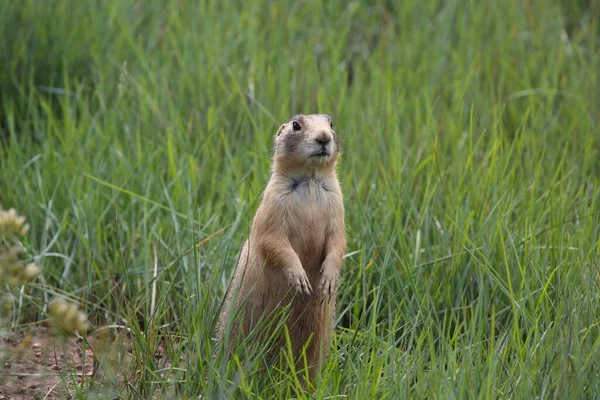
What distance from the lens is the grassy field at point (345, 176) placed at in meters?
3.32

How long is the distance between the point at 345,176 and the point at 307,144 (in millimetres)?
1298

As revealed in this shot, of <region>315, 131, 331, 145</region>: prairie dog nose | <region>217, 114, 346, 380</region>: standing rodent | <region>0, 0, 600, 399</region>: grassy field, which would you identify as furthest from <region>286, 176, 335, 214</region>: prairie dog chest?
<region>0, 0, 600, 399</region>: grassy field

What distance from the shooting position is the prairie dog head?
139 inches

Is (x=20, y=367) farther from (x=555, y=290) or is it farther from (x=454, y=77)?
(x=454, y=77)

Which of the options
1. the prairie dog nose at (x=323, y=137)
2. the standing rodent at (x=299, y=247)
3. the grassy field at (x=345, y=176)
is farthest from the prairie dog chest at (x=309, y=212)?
the grassy field at (x=345, y=176)

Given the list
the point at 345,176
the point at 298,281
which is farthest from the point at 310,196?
the point at 345,176

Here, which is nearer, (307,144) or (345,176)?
(307,144)

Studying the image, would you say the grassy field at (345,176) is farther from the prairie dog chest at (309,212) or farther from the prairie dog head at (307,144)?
the prairie dog head at (307,144)

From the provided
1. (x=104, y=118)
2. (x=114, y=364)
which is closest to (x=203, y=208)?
(x=104, y=118)

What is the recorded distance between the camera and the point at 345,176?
15.8ft

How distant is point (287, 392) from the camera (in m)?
3.22

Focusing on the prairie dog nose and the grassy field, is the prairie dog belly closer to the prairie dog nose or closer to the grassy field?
the prairie dog nose

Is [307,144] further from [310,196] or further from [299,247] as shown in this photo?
[299,247]

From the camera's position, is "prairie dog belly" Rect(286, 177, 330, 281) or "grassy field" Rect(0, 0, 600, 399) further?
"prairie dog belly" Rect(286, 177, 330, 281)
